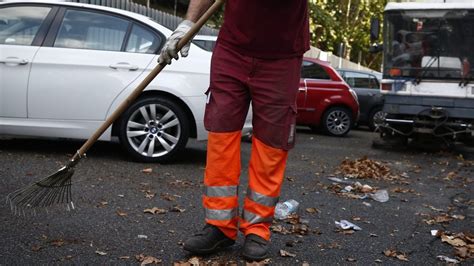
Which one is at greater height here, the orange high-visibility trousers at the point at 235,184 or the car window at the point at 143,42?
the car window at the point at 143,42

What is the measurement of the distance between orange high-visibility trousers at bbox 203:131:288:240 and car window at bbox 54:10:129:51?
3493 mm

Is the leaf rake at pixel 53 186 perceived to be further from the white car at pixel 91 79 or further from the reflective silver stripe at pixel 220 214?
the white car at pixel 91 79

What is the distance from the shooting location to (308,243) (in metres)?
3.96

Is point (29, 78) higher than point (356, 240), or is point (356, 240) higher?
point (29, 78)

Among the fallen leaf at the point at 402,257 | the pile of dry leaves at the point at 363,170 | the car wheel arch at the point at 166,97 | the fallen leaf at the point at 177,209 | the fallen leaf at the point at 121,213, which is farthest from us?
the pile of dry leaves at the point at 363,170

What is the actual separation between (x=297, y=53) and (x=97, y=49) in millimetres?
3487

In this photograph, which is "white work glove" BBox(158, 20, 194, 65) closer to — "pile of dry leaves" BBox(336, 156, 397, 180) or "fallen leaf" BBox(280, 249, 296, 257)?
"fallen leaf" BBox(280, 249, 296, 257)

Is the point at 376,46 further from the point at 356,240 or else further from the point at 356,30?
the point at 356,30

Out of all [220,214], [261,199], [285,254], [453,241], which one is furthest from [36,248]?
[453,241]

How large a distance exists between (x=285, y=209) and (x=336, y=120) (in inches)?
352

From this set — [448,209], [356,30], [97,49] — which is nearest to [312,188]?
[448,209]

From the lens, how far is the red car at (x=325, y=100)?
13.1 meters

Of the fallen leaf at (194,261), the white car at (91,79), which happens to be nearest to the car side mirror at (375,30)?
the white car at (91,79)

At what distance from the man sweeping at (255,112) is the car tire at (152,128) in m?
2.95
